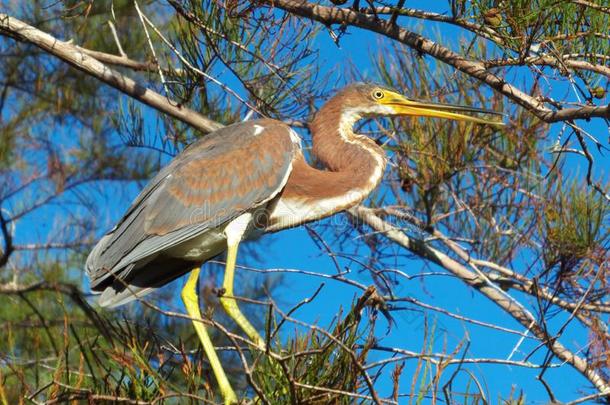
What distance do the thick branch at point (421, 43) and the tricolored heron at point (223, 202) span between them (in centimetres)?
49

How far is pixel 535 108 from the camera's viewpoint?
2094mm

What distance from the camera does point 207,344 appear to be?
2.47m

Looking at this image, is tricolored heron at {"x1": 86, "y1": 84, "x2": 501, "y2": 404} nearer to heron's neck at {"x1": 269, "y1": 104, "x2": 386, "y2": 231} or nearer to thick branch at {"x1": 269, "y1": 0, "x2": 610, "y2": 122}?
heron's neck at {"x1": 269, "y1": 104, "x2": 386, "y2": 231}

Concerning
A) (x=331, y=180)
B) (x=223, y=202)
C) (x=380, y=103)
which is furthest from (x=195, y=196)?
(x=380, y=103)

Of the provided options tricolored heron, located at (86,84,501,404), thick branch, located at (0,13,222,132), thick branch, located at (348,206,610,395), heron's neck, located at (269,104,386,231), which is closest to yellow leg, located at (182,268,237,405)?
tricolored heron, located at (86,84,501,404)

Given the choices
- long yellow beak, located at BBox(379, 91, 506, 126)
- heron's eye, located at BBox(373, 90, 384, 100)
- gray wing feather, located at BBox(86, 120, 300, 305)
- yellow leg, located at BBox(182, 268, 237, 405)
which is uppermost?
heron's eye, located at BBox(373, 90, 384, 100)

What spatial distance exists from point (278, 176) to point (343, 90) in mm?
506

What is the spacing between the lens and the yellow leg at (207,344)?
2.33 metres

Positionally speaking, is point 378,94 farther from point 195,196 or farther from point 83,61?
point 83,61

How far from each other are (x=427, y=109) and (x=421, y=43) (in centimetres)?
72

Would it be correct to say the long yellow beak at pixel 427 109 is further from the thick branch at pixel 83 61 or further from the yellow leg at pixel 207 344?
the yellow leg at pixel 207 344

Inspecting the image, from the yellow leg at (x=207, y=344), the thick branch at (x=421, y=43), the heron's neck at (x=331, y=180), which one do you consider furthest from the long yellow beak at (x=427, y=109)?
the yellow leg at (x=207, y=344)

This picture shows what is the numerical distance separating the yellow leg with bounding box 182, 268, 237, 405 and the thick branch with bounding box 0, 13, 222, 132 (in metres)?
0.54

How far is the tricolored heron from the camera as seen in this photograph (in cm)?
263
